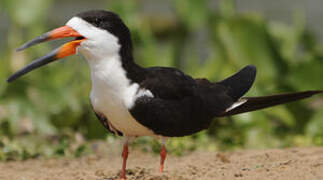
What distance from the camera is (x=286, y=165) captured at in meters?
3.29

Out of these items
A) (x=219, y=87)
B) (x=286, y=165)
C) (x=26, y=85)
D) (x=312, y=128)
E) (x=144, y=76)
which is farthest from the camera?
(x=26, y=85)

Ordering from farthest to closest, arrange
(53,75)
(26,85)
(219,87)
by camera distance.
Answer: (53,75)
(26,85)
(219,87)

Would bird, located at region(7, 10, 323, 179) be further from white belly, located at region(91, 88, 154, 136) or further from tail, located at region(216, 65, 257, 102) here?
tail, located at region(216, 65, 257, 102)

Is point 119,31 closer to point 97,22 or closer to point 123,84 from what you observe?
point 97,22

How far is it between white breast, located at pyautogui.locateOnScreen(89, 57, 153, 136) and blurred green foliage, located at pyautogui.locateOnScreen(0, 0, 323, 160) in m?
1.29

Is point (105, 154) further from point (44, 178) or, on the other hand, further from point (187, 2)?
point (187, 2)

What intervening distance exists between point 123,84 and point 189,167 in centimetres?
82

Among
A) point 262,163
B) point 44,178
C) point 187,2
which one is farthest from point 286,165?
point 187,2

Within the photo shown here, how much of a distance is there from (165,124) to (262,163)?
74 centimetres

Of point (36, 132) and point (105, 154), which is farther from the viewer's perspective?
point (36, 132)

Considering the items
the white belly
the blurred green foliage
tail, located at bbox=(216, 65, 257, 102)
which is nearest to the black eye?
the white belly

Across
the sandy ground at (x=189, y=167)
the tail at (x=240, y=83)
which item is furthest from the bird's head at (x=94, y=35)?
the tail at (x=240, y=83)

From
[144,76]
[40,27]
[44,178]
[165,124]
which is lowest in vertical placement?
[44,178]

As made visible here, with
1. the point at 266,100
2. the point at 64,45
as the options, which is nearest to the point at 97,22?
the point at 64,45
